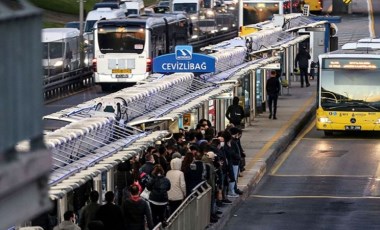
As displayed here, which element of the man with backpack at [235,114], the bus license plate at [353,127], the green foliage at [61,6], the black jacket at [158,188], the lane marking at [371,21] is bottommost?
the lane marking at [371,21]

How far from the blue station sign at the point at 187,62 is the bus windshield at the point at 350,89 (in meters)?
6.44

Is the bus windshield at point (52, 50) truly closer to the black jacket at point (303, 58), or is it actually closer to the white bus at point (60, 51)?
the white bus at point (60, 51)

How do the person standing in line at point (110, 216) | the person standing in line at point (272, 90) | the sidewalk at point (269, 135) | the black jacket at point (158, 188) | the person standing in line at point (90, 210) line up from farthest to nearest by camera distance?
1. the person standing in line at point (272, 90)
2. the sidewalk at point (269, 135)
3. the black jacket at point (158, 188)
4. the person standing in line at point (90, 210)
5. the person standing in line at point (110, 216)

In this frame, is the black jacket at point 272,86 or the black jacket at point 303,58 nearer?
the black jacket at point 272,86

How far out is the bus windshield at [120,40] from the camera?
5003 cm

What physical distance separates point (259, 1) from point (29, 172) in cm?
6465

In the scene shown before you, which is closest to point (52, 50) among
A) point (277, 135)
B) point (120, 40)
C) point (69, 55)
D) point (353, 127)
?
point (69, 55)

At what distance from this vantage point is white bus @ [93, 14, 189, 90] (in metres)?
49.1

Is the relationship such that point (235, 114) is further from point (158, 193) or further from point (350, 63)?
point (158, 193)

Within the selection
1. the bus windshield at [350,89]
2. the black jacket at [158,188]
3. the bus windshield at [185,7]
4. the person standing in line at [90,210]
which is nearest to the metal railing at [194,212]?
the black jacket at [158,188]

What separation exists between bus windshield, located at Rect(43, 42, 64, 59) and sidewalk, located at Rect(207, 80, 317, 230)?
8.06 metres

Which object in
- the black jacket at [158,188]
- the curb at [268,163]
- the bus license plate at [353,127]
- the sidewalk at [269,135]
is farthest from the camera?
the bus license plate at [353,127]

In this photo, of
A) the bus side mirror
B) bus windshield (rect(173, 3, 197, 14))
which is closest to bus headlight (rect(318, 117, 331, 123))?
the bus side mirror

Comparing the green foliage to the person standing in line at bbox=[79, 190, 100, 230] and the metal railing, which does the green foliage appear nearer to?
the metal railing
